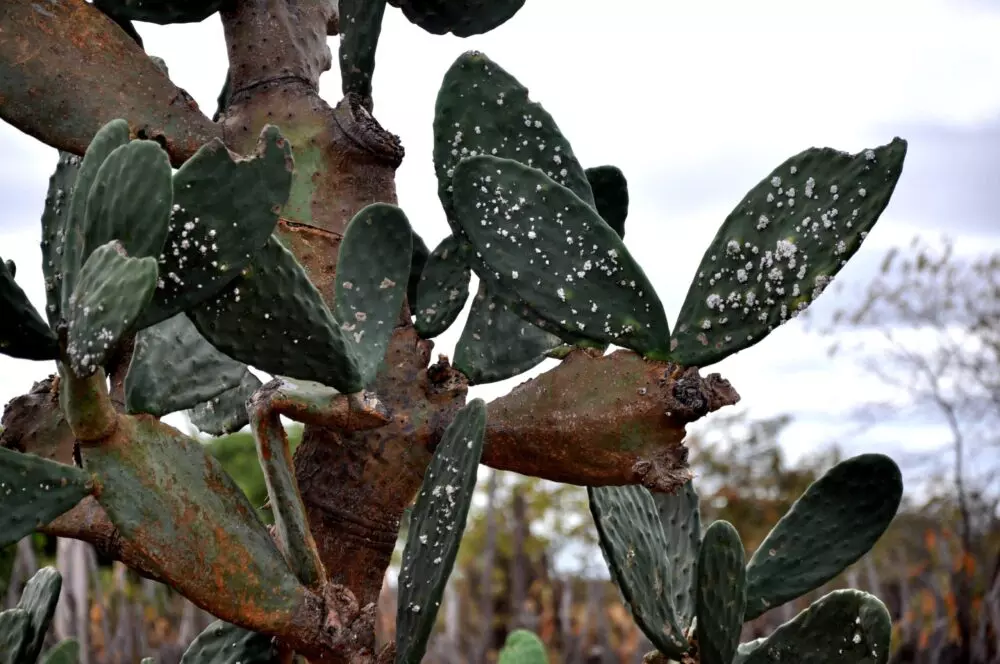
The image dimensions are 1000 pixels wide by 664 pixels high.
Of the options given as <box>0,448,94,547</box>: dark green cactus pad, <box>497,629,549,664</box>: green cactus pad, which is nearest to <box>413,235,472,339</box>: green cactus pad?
<box>0,448,94,547</box>: dark green cactus pad

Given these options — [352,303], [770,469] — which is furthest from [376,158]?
[770,469]

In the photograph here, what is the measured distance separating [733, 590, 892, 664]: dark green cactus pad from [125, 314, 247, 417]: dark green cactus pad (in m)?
0.71

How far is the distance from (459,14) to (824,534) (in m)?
0.80

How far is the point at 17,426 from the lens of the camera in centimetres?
138

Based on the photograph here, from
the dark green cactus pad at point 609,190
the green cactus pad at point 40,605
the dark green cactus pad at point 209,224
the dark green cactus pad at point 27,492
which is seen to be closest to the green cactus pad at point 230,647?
the green cactus pad at point 40,605

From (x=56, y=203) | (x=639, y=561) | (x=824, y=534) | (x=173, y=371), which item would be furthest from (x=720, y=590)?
(x=56, y=203)

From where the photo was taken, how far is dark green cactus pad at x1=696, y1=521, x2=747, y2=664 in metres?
1.20

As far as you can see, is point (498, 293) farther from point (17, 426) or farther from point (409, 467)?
point (17, 426)

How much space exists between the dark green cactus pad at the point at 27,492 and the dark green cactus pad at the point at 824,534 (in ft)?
2.68

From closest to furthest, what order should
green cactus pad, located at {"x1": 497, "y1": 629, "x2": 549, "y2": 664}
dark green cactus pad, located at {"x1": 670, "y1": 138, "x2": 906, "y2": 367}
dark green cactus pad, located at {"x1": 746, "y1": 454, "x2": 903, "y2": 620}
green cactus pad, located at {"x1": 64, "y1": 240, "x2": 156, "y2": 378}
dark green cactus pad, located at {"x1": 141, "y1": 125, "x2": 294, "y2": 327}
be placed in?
green cactus pad, located at {"x1": 64, "y1": 240, "x2": 156, "y2": 378} < dark green cactus pad, located at {"x1": 141, "y1": 125, "x2": 294, "y2": 327} < dark green cactus pad, located at {"x1": 670, "y1": 138, "x2": 906, "y2": 367} < dark green cactus pad, located at {"x1": 746, "y1": 454, "x2": 903, "y2": 620} < green cactus pad, located at {"x1": 497, "y1": 629, "x2": 549, "y2": 664}

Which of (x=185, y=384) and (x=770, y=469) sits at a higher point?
(x=770, y=469)

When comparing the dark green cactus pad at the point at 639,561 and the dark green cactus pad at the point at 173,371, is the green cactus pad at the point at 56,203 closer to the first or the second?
the dark green cactus pad at the point at 173,371

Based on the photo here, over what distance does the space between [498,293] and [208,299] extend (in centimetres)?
28

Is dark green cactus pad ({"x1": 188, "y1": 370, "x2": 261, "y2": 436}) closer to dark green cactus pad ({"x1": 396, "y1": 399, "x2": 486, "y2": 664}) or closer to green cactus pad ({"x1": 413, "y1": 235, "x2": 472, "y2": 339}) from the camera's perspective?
green cactus pad ({"x1": 413, "y1": 235, "x2": 472, "y2": 339})
